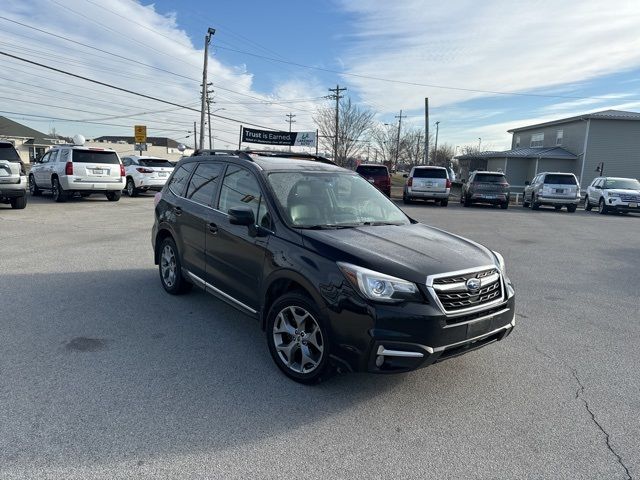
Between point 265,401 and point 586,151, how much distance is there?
37.7m

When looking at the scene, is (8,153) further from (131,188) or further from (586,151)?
(586,151)

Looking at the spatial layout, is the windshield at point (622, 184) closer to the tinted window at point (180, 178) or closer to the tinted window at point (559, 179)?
the tinted window at point (559, 179)

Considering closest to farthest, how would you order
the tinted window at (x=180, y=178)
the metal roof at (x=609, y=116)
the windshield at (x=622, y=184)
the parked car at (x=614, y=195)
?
1. the tinted window at (x=180, y=178)
2. the parked car at (x=614, y=195)
3. the windshield at (x=622, y=184)
4. the metal roof at (x=609, y=116)

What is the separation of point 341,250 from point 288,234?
56 centimetres

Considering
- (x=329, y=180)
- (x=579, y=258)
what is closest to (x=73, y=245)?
(x=329, y=180)

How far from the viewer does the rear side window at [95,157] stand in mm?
15508

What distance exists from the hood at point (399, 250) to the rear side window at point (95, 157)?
1468 centimetres

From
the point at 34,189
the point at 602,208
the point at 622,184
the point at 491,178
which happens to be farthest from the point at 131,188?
the point at 622,184

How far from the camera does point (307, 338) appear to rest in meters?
3.45

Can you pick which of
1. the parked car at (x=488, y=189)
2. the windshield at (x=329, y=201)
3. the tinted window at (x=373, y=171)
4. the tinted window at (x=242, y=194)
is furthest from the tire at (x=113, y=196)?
the parked car at (x=488, y=189)

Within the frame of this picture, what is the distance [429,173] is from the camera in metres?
20.5

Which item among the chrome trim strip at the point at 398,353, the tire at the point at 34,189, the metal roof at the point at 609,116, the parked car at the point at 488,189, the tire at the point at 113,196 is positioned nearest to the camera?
the chrome trim strip at the point at 398,353

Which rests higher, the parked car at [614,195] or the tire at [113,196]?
the parked car at [614,195]

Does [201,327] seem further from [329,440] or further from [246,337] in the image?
[329,440]
